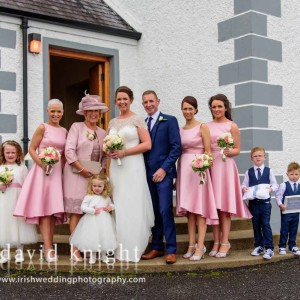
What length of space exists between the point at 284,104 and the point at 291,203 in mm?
1880

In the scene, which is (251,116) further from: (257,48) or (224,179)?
(224,179)

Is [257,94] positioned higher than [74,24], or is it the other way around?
[74,24]

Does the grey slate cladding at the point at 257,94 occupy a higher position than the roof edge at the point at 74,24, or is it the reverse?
the roof edge at the point at 74,24

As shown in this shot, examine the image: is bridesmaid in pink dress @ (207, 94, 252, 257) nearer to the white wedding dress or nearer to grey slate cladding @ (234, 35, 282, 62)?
the white wedding dress

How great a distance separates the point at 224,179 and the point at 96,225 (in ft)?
5.10

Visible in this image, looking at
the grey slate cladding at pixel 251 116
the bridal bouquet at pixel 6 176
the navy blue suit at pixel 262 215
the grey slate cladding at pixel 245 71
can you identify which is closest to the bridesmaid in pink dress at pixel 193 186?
the navy blue suit at pixel 262 215

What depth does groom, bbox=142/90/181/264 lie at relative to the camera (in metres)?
5.14

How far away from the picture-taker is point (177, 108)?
25.6 feet

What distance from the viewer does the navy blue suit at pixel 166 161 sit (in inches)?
203

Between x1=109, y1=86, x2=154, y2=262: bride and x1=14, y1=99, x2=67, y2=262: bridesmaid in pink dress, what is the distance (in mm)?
625

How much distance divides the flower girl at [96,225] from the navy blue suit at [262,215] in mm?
1667

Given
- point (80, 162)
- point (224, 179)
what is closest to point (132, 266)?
point (80, 162)

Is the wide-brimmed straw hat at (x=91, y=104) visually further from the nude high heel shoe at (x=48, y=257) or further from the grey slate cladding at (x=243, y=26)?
the grey slate cladding at (x=243, y=26)

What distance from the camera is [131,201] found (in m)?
5.18
